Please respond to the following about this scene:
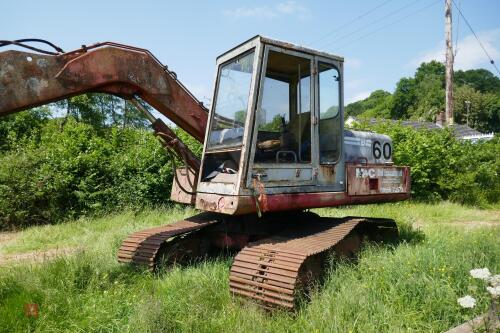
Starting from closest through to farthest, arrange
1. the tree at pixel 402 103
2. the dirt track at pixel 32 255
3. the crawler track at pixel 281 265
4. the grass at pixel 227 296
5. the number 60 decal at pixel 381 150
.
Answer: the grass at pixel 227 296 → the crawler track at pixel 281 265 → the number 60 decal at pixel 381 150 → the dirt track at pixel 32 255 → the tree at pixel 402 103

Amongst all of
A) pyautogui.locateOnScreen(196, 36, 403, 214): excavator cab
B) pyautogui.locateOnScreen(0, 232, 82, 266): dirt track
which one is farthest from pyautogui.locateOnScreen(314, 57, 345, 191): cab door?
pyautogui.locateOnScreen(0, 232, 82, 266): dirt track

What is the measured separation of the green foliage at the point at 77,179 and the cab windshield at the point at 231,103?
18.6 ft

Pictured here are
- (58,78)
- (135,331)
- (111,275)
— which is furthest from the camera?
(111,275)

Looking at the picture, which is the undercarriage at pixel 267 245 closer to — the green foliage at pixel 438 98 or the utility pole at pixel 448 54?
the utility pole at pixel 448 54

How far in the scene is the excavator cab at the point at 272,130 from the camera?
165 inches

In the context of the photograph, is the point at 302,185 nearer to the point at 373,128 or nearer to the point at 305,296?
the point at 305,296

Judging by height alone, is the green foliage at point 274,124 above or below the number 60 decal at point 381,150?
above

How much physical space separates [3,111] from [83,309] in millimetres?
1798

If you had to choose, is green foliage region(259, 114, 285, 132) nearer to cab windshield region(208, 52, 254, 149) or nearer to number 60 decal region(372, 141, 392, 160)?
cab windshield region(208, 52, 254, 149)

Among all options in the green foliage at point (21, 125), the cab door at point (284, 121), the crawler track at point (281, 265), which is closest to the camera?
the crawler track at point (281, 265)

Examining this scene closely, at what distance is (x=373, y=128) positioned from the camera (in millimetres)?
A: 13531

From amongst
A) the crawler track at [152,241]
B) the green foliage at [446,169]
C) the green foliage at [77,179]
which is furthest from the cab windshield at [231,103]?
the green foliage at [446,169]

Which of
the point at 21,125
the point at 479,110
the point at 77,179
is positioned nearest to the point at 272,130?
the point at 77,179

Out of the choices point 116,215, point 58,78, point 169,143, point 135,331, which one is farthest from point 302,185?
point 116,215
